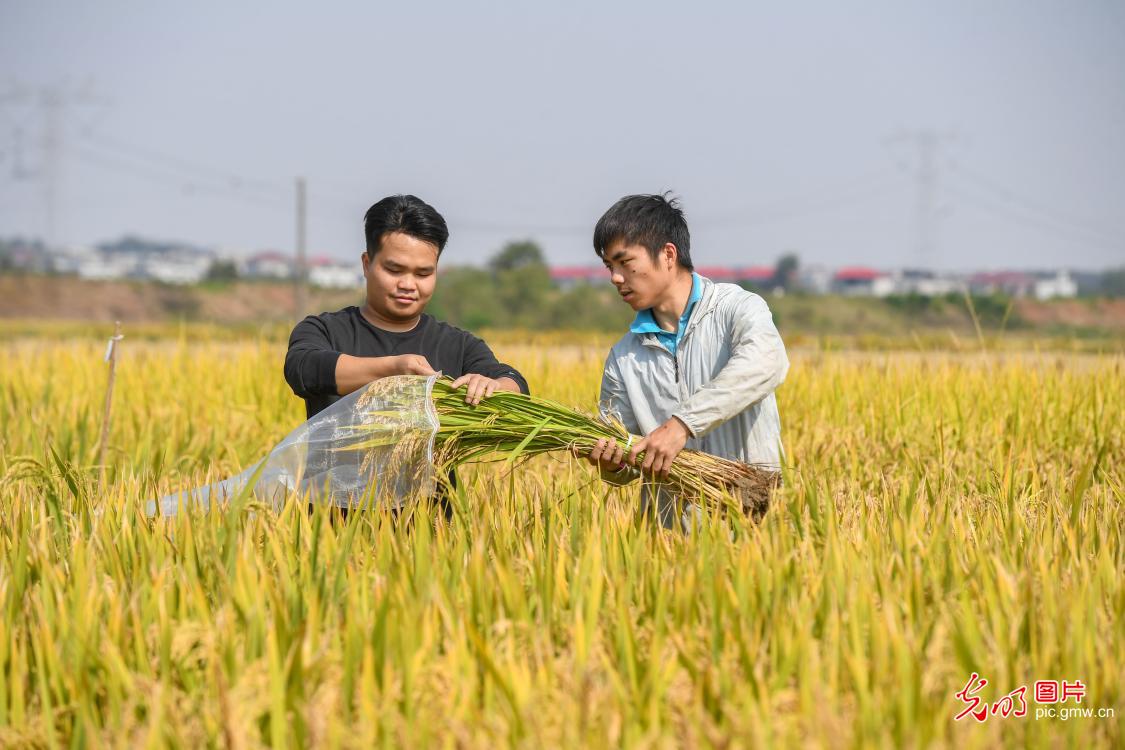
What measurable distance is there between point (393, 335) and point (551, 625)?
1020mm

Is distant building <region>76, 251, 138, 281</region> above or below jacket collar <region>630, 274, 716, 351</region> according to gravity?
above

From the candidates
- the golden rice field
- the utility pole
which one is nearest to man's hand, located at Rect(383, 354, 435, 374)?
the golden rice field

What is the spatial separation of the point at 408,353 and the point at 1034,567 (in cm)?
140

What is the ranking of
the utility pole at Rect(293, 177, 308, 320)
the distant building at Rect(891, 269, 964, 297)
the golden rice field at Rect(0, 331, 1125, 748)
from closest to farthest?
1. the golden rice field at Rect(0, 331, 1125, 748)
2. the utility pole at Rect(293, 177, 308, 320)
3. the distant building at Rect(891, 269, 964, 297)

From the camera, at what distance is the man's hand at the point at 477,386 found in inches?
99.7

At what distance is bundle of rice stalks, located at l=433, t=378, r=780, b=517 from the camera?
2.60 meters

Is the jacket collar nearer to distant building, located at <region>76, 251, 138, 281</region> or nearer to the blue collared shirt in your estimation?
the blue collared shirt

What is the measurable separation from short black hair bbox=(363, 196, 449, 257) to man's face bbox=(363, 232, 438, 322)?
14 mm

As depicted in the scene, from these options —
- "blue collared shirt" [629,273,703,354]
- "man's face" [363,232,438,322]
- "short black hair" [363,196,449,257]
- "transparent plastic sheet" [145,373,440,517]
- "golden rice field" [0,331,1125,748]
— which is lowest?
"golden rice field" [0,331,1125,748]

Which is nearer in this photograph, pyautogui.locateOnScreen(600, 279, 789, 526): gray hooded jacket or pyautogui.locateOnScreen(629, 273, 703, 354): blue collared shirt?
pyautogui.locateOnScreen(600, 279, 789, 526): gray hooded jacket

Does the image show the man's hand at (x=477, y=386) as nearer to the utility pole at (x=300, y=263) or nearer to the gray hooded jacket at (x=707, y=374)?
the gray hooded jacket at (x=707, y=374)

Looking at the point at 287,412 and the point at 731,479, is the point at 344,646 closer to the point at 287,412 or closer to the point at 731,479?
the point at 731,479

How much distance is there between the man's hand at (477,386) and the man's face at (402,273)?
0.22 metres

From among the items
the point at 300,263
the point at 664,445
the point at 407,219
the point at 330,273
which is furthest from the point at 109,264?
the point at 664,445
